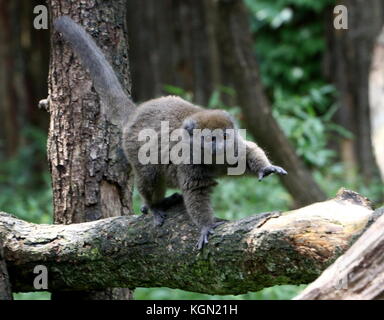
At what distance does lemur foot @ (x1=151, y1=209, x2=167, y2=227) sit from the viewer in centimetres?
395

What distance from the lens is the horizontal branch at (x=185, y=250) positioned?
317cm

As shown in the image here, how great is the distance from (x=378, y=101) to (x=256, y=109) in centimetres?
Result: 280

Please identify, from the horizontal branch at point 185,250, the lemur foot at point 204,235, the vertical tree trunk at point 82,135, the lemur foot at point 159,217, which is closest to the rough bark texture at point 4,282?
the horizontal branch at point 185,250

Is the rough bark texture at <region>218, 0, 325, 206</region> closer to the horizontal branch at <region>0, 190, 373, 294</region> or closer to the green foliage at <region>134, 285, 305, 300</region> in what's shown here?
the green foliage at <region>134, 285, 305, 300</region>

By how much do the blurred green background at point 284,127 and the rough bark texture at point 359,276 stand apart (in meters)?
4.87

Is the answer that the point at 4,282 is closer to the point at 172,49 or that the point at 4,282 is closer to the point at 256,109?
the point at 256,109

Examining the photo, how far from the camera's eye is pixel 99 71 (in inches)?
174

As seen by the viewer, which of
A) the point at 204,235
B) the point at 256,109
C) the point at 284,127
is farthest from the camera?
the point at 284,127

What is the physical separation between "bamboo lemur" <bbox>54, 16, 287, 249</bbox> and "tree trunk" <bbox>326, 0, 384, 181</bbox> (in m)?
6.38

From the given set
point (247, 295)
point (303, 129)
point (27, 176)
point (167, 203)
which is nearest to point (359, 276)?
point (167, 203)

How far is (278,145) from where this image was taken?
709 cm

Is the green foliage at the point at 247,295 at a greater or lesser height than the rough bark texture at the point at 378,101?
lesser

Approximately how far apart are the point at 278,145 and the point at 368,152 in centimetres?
398

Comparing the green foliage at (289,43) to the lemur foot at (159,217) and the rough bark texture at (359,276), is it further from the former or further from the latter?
the rough bark texture at (359,276)
